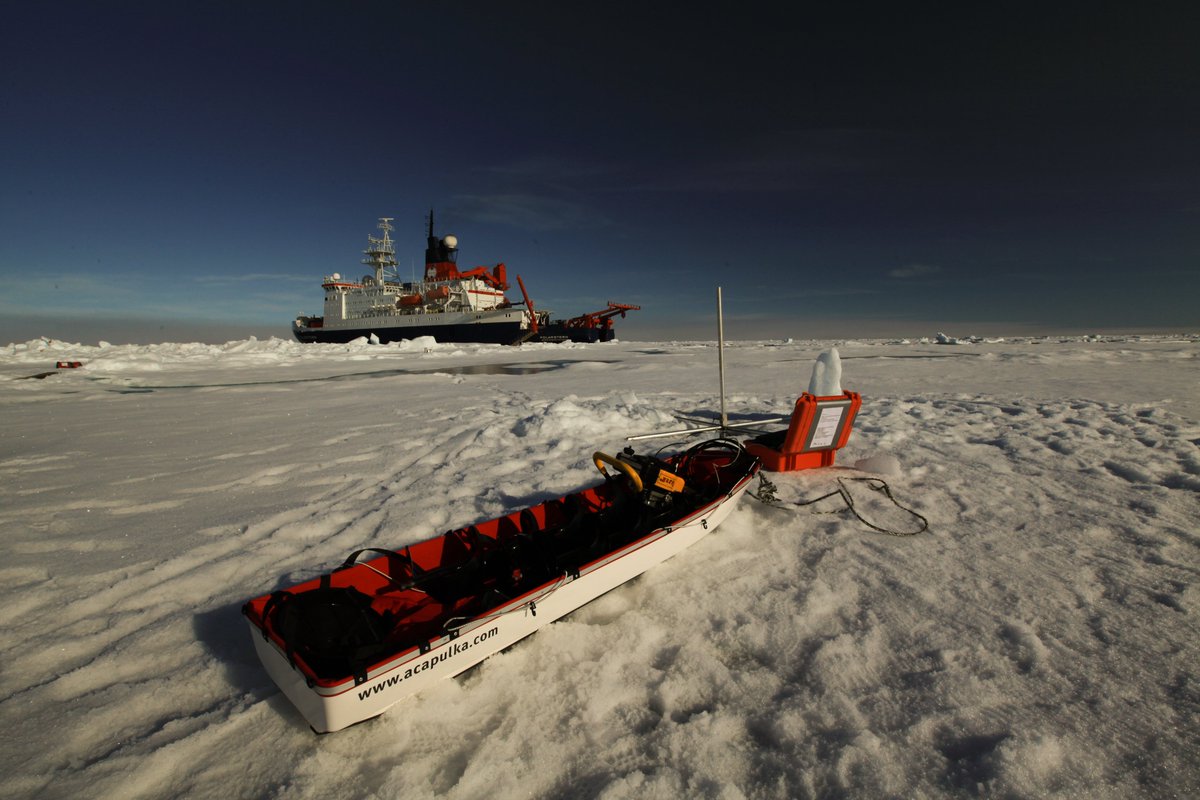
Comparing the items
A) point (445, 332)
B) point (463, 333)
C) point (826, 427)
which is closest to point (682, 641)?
point (826, 427)

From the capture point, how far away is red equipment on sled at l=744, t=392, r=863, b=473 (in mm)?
5375

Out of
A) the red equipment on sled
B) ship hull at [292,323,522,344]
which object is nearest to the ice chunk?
the red equipment on sled

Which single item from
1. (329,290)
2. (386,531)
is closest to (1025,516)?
(386,531)

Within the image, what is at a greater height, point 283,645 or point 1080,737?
point 283,645

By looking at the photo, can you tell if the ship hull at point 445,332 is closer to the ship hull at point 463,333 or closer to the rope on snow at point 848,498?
the ship hull at point 463,333

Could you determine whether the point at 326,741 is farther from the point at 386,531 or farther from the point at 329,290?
the point at 329,290

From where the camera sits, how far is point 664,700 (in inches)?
99.7

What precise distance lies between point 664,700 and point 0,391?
2349 cm

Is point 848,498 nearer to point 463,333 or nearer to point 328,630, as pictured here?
point 328,630

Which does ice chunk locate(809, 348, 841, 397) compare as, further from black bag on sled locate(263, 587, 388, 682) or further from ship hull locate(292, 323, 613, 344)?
ship hull locate(292, 323, 613, 344)

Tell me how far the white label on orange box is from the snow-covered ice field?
1.44ft

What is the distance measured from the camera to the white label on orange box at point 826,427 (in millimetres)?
5461

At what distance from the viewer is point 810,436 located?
5555 mm

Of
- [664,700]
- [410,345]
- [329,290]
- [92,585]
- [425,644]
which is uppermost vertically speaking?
[329,290]
